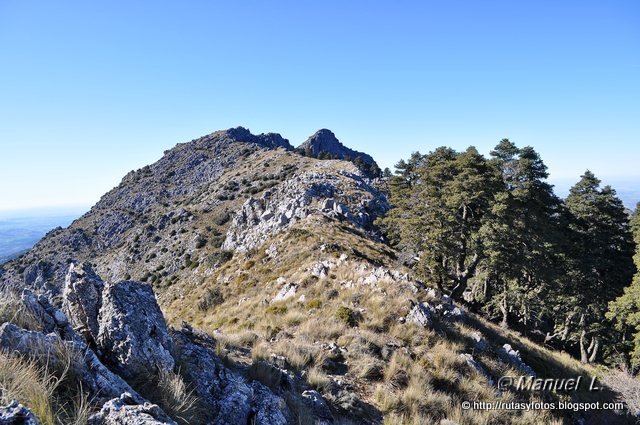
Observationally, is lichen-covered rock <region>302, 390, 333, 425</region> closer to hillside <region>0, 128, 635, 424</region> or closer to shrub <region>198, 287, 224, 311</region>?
hillside <region>0, 128, 635, 424</region>

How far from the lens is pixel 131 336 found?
16.6ft

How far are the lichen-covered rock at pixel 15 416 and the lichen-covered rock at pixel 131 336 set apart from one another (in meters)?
2.36

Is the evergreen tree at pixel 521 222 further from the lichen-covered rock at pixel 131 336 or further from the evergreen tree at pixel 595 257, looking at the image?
the lichen-covered rock at pixel 131 336

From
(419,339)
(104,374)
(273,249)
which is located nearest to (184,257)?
(273,249)

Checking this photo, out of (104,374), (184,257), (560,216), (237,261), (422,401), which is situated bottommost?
(184,257)

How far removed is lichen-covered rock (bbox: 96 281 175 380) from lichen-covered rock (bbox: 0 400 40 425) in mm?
2357

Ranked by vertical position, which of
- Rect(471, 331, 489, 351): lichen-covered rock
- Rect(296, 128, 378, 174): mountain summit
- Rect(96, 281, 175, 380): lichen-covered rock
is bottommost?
Rect(471, 331, 489, 351): lichen-covered rock

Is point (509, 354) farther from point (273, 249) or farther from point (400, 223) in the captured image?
point (273, 249)

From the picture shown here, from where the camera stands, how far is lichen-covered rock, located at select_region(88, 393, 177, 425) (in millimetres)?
3078

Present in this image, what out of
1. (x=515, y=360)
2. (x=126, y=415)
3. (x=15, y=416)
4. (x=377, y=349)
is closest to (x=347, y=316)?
(x=377, y=349)

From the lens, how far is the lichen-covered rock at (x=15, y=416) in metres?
2.46

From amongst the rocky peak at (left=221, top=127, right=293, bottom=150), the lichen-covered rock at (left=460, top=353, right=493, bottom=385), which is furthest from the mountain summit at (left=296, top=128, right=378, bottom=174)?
the lichen-covered rock at (left=460, top=353, right=493, bottom=385)

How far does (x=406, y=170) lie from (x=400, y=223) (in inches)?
529

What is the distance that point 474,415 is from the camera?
295 inches
